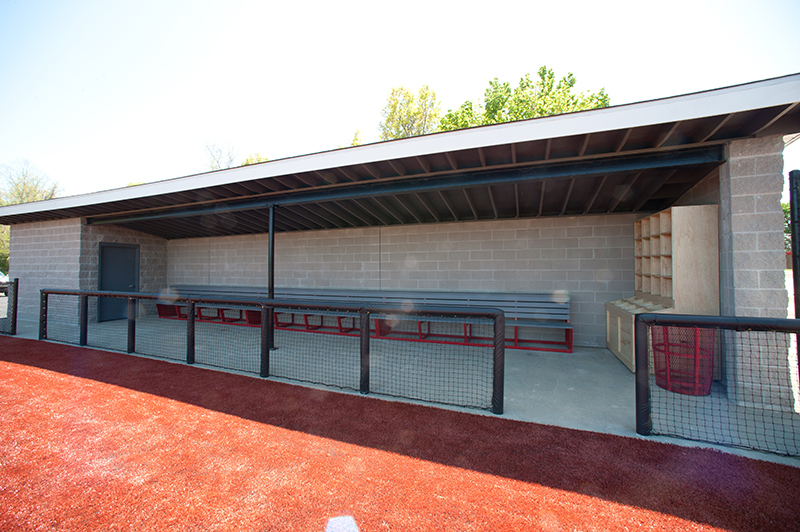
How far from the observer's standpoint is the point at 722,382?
146 inches

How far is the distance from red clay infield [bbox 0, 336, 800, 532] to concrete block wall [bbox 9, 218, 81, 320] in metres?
6.21

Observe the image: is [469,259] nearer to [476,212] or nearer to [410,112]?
[476,212]

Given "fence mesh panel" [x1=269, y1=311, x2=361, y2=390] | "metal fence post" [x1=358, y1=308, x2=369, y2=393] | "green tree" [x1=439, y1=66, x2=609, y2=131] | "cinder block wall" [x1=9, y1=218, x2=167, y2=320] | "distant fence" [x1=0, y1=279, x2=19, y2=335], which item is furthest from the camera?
"green tree" [x1=439, y1=66, x2=609, y2=131]

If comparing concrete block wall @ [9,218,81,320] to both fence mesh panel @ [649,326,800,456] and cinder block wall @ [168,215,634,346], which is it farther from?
fence mesh panel @ [649,326,800,456]

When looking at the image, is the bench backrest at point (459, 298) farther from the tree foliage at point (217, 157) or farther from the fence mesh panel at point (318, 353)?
the tree foliage at point (217, 157)

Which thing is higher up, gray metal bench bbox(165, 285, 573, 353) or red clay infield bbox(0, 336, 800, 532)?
gray metal bench bbox(165, 285, 573, 353)

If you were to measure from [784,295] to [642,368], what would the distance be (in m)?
1.90

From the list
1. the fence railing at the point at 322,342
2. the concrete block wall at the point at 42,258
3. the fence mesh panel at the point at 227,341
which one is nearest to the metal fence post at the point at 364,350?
the fence railing at the point at 322,342

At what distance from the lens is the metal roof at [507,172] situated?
291cm

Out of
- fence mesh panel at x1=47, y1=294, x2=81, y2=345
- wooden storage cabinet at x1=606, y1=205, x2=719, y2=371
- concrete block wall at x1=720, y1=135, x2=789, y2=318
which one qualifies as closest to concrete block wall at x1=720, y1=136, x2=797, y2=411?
concrete block wall at x1=720, y1=135, x2=789, y2=318

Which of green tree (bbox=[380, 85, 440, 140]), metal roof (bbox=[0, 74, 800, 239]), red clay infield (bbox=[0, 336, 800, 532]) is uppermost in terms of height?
green tree (bbox=[380, 85, 440, 140])

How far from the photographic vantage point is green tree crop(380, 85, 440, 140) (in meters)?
22.2

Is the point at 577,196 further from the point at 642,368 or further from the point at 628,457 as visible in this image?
the point at 628,457

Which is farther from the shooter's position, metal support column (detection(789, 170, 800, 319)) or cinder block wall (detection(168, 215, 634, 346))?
cinder block wall (detection(168, 215, 634, 346))
